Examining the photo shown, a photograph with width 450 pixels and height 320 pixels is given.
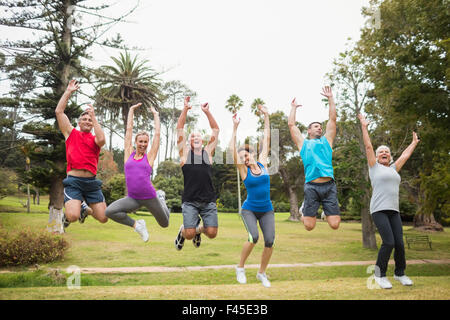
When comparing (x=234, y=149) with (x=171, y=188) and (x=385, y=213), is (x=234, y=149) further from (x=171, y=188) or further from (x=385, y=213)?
(x=171, y=188)

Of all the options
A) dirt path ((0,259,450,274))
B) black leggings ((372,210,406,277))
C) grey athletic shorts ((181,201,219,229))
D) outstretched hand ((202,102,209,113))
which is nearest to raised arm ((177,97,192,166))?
outstretched hand ((202,102,209,113))

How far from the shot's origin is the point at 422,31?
14.9m

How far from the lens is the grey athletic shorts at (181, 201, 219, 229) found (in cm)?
643

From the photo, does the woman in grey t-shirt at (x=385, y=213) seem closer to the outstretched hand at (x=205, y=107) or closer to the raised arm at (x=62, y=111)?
the outstretched hand at (x=205, y=107)

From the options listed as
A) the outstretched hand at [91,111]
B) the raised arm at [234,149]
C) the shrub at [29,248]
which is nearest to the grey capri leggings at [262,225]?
the raised arm at [234,149]

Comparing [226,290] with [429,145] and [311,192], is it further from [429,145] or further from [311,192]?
[429,145]

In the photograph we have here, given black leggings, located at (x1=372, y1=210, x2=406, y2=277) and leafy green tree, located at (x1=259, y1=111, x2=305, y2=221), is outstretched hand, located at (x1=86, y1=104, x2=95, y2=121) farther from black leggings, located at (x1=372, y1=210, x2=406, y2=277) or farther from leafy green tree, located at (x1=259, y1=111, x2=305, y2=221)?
leafy green tree, located at (x1=259, y1=111, x2=305, y2=221)

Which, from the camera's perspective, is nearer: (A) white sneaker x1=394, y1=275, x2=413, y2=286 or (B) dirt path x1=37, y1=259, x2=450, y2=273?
(A) white sneaker x1=394, y1=275, x2=413, y2=286

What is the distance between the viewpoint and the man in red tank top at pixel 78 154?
6.27 metres

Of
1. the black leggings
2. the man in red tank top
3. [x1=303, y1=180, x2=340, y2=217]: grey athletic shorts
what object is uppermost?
the man in red tank top

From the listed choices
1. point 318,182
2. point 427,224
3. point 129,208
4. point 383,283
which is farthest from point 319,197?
point 427,224

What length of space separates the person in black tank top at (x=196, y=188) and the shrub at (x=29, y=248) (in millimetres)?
11462

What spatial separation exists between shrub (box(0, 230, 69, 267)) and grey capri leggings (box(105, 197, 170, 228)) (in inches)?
431
